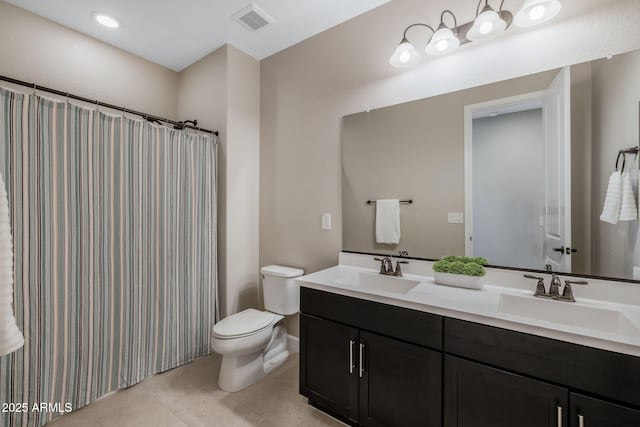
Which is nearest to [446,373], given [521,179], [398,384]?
[398,384]

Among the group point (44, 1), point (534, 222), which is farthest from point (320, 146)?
point (44, 1)

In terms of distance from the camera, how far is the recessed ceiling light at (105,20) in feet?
6.74

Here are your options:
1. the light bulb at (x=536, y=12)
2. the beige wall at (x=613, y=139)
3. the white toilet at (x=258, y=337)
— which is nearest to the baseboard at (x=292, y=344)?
the white toilet at (x=258, y=337)

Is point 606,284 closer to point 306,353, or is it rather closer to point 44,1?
point 306,353

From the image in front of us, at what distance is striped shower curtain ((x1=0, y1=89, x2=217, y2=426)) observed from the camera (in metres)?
1.55

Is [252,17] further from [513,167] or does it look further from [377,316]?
[377,316]

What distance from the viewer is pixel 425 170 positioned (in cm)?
181

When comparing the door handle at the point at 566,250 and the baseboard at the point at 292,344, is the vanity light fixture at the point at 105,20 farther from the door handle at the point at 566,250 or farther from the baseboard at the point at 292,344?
the door handle at the point at 566,250

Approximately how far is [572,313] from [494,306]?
371mm

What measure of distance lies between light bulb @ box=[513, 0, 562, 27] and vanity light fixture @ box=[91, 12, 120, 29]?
269 centimetres

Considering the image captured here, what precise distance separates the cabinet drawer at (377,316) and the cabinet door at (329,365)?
0.06m

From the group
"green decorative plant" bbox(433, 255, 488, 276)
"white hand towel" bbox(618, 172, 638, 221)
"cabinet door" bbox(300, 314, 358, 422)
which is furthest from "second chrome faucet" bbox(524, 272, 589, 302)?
"cabinet door" bbox(300, 314, 358, 422)

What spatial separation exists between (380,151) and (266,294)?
58.1 inches

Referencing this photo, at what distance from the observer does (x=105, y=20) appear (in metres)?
2.11
